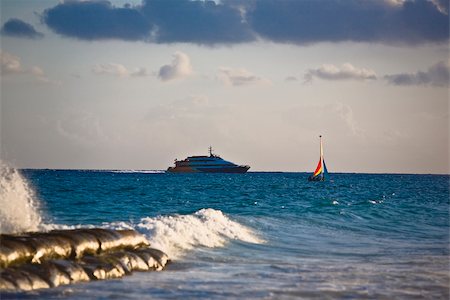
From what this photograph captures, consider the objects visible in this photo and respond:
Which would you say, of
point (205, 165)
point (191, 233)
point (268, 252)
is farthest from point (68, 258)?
point (205, 165)

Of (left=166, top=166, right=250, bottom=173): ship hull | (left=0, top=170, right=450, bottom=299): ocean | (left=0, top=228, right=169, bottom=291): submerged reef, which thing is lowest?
(left=0, top=170, right=450, bottom=299): ocean

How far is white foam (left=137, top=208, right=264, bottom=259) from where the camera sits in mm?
20344

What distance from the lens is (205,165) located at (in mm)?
183250

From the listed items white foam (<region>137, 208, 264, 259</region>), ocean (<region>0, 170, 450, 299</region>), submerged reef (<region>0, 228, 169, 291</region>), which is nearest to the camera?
submerged reef (<region>0, 228, 169, 291</region>)

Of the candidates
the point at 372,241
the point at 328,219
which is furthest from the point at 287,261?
the point at 328,219

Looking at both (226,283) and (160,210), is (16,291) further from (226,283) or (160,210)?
(160,210)

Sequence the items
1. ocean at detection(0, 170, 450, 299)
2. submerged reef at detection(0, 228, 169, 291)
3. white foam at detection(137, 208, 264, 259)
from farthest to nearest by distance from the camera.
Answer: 1. white foam at detection(137, 208, 264, 259)
2. ocean at detection(0, 170, 450, 299)
3. submerged reef at detection(0, 228, 169, 291)

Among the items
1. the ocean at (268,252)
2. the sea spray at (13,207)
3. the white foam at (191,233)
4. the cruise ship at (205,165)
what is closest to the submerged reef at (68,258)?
the ocean at (268,252)

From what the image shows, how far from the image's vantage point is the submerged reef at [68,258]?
12.1m

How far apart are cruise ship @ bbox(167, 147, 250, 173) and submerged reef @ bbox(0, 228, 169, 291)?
547 feet

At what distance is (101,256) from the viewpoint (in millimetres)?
14484

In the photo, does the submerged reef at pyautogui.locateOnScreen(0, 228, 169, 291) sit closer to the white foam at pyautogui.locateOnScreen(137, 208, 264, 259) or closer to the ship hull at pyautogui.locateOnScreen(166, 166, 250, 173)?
the white foam at pyautogui.locateOnScreen(137, 208, 264, 259)

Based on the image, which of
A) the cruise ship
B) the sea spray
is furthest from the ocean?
the cruise ship

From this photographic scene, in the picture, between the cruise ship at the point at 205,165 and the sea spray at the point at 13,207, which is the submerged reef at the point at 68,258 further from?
the cruise ship at the point at 205,165
